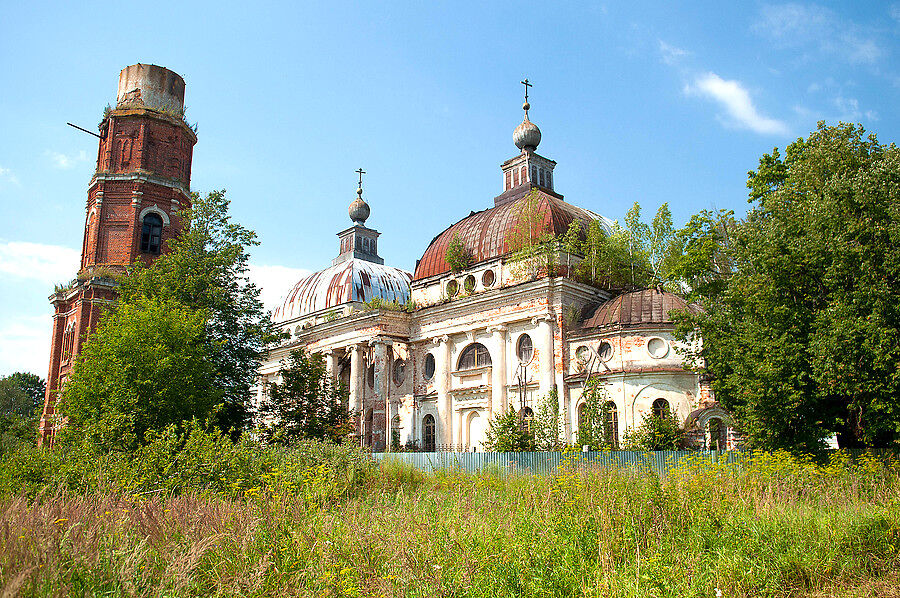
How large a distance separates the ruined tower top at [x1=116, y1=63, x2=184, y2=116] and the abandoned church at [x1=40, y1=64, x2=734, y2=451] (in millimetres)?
66

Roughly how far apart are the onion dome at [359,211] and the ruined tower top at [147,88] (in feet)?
95.4

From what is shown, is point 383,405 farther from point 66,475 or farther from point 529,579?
point 529,579

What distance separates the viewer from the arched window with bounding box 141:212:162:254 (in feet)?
102

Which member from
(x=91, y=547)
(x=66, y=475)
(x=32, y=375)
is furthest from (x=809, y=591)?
(x=32, y=375)

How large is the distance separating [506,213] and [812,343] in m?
20.2

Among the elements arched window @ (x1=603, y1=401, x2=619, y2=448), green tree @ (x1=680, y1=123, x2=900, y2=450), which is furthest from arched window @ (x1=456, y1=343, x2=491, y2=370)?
green tree @ (x1=680, y1=123, x2=900, y2=450)

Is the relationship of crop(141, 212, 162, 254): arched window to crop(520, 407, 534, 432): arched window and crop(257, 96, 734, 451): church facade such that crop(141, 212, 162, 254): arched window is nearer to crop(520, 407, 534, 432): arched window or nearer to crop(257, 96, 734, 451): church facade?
crop(257, 96, 734, 451): church facade

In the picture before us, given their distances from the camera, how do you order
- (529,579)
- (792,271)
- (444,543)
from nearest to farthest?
(529,579) < (444,543) < (792,271)

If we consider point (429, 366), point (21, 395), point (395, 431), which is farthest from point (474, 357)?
point (21, 395)

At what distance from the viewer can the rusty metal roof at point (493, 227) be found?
3244 centimetres

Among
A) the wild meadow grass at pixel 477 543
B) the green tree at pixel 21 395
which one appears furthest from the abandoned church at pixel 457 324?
the green tree at pixel 21 395

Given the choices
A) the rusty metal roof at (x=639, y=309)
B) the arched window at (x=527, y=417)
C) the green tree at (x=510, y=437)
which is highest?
the rusty metal roof at (x=639, y=309)

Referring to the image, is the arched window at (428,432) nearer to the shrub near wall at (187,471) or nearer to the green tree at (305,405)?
the green tree at (305,405)

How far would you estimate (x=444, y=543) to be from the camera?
830 centimetres
